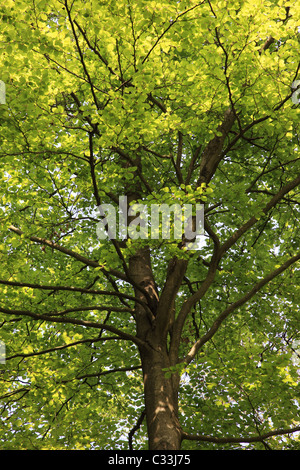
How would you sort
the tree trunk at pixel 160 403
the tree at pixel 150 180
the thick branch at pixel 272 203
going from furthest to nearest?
the thick branch at pixel 272 203
the tree trunk at pixel 160 403
the tree at pixel 150 180

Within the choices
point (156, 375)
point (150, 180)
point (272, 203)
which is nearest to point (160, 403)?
point (156, 375)

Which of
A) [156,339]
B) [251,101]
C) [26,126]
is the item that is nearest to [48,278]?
[156,339]

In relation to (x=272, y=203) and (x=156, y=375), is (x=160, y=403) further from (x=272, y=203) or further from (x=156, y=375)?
(x=272, y=203)

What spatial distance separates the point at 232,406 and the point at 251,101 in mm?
5320

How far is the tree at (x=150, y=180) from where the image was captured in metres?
4.99

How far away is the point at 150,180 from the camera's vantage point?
817 cm

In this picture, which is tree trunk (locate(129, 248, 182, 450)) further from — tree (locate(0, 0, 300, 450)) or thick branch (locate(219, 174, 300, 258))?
thick branch (locate(219, 174, 300, 258))

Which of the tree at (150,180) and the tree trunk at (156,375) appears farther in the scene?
the tree trunk at (156,375)

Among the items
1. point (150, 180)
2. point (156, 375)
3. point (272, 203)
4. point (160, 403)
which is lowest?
point (160, 403)

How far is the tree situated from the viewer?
16.4 ft

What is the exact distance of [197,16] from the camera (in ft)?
16.1

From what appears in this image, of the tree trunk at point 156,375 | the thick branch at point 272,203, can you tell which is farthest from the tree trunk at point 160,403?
the thick branch at point 272,203

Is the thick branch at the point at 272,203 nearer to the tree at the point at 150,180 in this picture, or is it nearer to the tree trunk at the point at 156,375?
the tree at the point at 150,180
